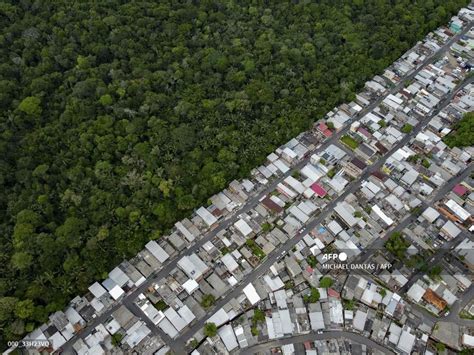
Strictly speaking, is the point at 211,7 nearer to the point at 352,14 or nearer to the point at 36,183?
the point at 352,14

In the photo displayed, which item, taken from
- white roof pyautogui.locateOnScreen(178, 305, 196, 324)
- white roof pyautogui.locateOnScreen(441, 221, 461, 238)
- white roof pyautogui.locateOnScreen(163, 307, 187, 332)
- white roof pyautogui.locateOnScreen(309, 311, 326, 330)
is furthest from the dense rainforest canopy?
white roof pyautogui.locateOnScreen(441, 221, 461, 238)

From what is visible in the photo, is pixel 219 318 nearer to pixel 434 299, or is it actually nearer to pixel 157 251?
pixel 157 251

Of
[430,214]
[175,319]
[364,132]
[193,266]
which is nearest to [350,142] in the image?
[364,132]

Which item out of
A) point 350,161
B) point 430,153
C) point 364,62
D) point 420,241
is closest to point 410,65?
point 364,62

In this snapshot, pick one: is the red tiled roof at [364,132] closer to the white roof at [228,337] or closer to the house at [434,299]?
the house at [434,299]

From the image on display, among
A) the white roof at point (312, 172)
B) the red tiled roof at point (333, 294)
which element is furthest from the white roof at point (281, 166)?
the red tiled roof at point (333, 294)

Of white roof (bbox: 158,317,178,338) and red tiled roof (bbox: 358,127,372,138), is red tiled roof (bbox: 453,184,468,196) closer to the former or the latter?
red tiled roof (bbox: 358,127,372,138)

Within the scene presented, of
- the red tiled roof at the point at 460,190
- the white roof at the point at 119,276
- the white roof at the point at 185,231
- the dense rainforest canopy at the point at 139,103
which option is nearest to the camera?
the white roof at the point at 119,276
